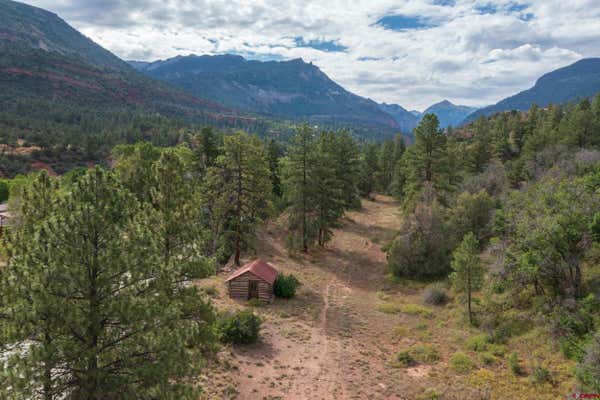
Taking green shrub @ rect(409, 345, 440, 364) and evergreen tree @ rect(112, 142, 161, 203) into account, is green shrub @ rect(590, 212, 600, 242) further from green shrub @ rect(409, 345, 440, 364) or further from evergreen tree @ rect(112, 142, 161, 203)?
evergreen tree @ rect(112, 142, 161, 203)

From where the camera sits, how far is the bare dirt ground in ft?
46.5

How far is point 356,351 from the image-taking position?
18.1 metres

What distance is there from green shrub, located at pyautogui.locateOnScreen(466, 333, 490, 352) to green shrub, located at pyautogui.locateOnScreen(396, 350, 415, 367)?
2976 millimetres

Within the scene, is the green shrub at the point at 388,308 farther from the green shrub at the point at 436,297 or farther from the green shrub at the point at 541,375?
the green shrub at the point at 541,375

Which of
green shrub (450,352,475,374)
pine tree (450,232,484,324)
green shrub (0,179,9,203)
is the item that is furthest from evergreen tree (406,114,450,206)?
green shrub (0,179,9,203)

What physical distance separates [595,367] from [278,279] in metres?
17.0

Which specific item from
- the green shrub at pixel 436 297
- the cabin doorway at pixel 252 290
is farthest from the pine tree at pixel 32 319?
the green shrub at pixel 436 297

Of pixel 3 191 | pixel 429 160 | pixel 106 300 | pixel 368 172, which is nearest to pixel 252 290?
pixel 106 300

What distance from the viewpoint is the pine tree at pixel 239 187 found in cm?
2792

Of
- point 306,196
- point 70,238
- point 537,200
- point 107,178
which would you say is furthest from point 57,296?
point 306,196

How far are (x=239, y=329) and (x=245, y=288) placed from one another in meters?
6.10

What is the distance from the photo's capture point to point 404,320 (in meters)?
21.9

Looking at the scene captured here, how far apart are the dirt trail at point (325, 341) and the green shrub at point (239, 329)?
1.83 ft

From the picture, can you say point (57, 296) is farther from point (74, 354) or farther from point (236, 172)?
point (236, 172)
